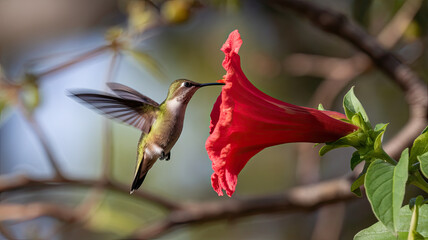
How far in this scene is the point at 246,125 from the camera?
1217mm

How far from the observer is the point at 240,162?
1262mm

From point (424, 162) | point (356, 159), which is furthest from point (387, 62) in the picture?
point (424, 162)

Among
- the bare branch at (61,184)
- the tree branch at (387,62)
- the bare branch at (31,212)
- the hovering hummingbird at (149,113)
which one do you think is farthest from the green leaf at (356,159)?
the bare branch at (31,212)

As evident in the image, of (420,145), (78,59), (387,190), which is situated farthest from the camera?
(78,59)

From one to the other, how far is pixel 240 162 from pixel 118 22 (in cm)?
350

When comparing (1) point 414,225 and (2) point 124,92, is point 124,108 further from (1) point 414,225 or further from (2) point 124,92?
(1) point 414,225

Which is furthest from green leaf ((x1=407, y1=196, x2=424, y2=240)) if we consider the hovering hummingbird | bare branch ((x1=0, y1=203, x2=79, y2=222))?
bare branch ((x1=0, y1=203, x2=79, y2=222))

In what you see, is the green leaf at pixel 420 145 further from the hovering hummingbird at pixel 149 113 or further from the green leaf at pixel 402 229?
the hovering hummingbird at pixel 149 113

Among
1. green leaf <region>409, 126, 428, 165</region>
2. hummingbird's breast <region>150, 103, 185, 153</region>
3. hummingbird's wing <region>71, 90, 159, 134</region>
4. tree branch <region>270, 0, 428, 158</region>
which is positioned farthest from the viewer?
tree branch <region>270, 0, 428, 158</region>

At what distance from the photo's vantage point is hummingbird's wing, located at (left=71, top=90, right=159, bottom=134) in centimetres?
156

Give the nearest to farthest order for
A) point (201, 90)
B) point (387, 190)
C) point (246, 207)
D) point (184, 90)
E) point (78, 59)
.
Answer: point (387, 190) < point (184, 90) < point (78, 59) < point (246, 207) < point (201, 90)

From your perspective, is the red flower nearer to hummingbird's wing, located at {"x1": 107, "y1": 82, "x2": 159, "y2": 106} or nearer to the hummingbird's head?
the hummingbird's head

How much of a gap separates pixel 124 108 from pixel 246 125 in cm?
62

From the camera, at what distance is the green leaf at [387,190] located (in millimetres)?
905
